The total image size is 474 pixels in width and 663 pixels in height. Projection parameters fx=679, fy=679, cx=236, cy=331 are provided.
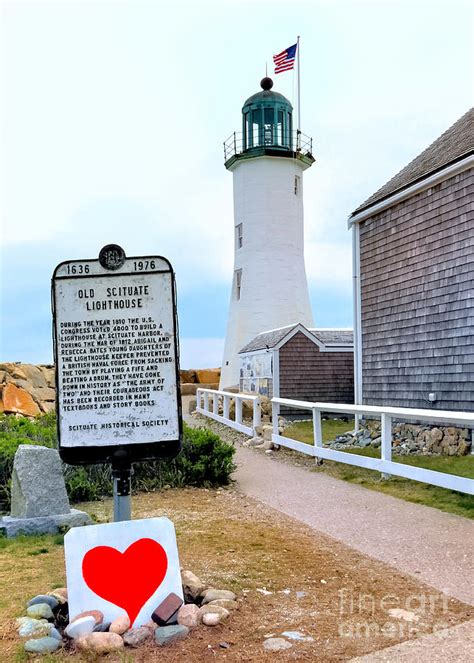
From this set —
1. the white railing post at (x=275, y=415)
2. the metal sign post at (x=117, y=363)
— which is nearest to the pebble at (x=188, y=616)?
the metal sign post at (x=117, y=363)

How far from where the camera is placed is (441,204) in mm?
12266

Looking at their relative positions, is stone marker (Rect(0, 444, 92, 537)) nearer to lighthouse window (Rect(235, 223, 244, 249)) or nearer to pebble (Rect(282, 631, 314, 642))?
pebble (Rect(282, 631, 314, 642))

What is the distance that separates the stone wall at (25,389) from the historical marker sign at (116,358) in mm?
14811

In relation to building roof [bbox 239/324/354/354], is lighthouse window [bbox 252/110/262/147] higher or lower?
higher

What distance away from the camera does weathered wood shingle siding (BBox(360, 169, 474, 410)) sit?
11.6 metres

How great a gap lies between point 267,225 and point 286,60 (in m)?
6.99

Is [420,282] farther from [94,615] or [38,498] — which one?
[94,615]

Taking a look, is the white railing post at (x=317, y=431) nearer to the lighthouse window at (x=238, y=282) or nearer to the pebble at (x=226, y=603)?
the pebble at (x=226, y=603)

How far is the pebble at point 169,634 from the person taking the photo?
4023 mm

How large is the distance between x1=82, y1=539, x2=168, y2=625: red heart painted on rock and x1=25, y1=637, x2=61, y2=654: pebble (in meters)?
0.44

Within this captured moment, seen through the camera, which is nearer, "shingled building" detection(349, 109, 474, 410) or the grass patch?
the grass patch

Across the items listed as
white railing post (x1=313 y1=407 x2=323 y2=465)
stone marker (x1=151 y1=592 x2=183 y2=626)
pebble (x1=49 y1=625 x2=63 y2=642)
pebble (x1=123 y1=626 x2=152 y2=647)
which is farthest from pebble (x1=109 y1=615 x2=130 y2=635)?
white railing post (x1=313 y1=407 x2=323 y2=465)

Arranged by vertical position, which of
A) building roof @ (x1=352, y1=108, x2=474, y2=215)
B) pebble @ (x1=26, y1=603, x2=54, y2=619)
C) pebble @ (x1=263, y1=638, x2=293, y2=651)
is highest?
building roof @ (x1=352, y1=108, x2=474, y2=215)

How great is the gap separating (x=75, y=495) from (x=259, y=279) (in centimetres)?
1933
